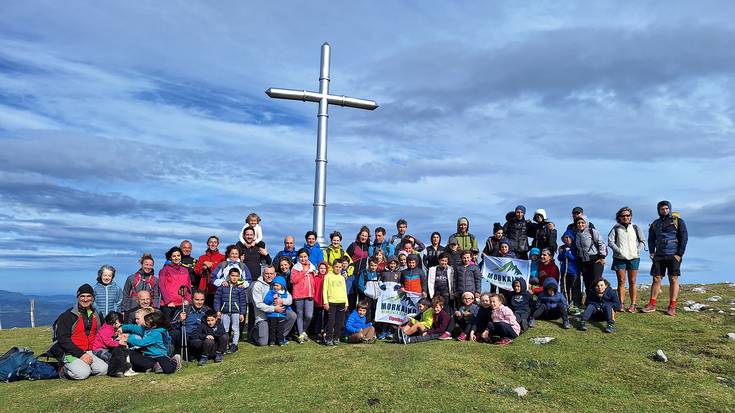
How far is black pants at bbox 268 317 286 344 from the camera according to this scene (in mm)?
13625

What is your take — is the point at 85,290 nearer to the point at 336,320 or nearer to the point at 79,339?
the point at 79,339

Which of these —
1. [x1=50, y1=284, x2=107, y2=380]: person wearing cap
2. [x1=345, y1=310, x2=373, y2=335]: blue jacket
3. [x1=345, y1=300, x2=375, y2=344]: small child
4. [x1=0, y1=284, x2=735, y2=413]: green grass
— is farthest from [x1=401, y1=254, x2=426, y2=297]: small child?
[x1=50, y1=284, x2=107, y2=380]: person wearing cap

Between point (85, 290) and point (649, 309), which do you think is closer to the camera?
point (85, 290)

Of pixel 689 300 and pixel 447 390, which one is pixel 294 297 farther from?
pixel 689 300

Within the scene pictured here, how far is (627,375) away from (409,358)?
420 centimetres

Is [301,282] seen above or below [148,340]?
above

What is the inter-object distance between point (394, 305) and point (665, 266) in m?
7.39

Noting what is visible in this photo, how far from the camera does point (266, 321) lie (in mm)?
13742

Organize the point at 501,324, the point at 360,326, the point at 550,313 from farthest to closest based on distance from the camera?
the point at 550,313
the point at 360,326
the point at 501,324

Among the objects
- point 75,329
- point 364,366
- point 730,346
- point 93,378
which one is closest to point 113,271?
point 75,329

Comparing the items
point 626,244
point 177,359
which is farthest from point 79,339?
point 626,244

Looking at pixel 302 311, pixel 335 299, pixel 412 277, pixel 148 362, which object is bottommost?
pixel 148 362

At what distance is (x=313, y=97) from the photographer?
18.2 m

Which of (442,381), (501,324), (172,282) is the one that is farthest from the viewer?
(172,282)
